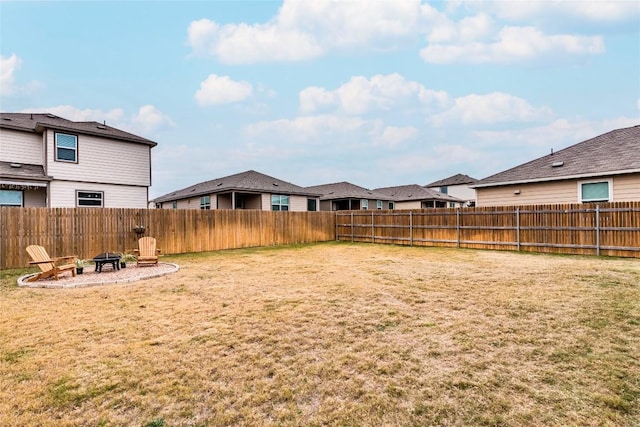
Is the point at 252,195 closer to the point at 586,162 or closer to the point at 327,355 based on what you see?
the point at 586,162

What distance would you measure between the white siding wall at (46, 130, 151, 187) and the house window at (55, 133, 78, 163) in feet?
0.47

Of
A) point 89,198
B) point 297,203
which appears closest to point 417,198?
point 297,203

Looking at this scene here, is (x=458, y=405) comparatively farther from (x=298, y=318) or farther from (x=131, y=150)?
(x=131, y=150)

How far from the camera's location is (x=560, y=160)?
14.5 meters

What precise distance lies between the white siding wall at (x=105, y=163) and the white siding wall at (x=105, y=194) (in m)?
0.25

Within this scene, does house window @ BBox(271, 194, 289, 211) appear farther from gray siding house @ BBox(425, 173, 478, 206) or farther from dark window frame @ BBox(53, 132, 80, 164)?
gray siding house @ BBox(425, 173, 478, 206)

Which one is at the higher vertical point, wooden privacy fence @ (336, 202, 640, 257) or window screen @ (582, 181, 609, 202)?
window screen @ (582, 181, 609, 202)

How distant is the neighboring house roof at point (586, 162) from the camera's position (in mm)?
12141

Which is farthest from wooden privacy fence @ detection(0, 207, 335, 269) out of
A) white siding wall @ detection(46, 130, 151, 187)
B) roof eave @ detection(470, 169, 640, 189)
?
roof eave @ detection(470, 169, 640, 189)

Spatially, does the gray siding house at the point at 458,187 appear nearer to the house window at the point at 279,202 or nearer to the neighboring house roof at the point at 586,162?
the neighboring house roof at the point at 586,162

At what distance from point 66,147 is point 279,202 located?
40.1 feet

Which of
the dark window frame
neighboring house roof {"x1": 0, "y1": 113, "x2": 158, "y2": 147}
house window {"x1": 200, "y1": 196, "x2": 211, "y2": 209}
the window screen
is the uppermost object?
neighboring house roof {"x1": 0, "y1": 113, "x2": 158, "y2": 147}

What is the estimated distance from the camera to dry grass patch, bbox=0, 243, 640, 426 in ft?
7.80

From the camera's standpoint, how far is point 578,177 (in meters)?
12.8
